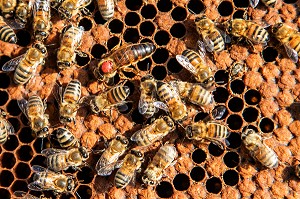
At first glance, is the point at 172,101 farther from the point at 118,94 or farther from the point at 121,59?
the point at 121,59

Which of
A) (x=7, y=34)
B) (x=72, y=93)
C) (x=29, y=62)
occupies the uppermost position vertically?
(x=7, y=34)

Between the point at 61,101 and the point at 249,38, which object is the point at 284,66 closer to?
the point at 249,38

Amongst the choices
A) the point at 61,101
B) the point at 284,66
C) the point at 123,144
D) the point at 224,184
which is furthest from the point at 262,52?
the point at 61,101

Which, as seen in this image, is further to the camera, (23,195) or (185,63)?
(23,195)

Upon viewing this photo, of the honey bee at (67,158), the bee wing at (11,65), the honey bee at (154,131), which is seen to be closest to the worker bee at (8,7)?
the bee wing at (11,65)

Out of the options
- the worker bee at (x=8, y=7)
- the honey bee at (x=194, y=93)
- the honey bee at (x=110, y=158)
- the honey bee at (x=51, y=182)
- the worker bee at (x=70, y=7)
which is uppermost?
the worker bee at (x=70, y=7)

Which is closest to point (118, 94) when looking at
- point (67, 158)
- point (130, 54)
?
point (130, 54)

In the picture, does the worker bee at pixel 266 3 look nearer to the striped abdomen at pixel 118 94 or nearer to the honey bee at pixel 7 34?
the striped abdomen at pixel 118 94
